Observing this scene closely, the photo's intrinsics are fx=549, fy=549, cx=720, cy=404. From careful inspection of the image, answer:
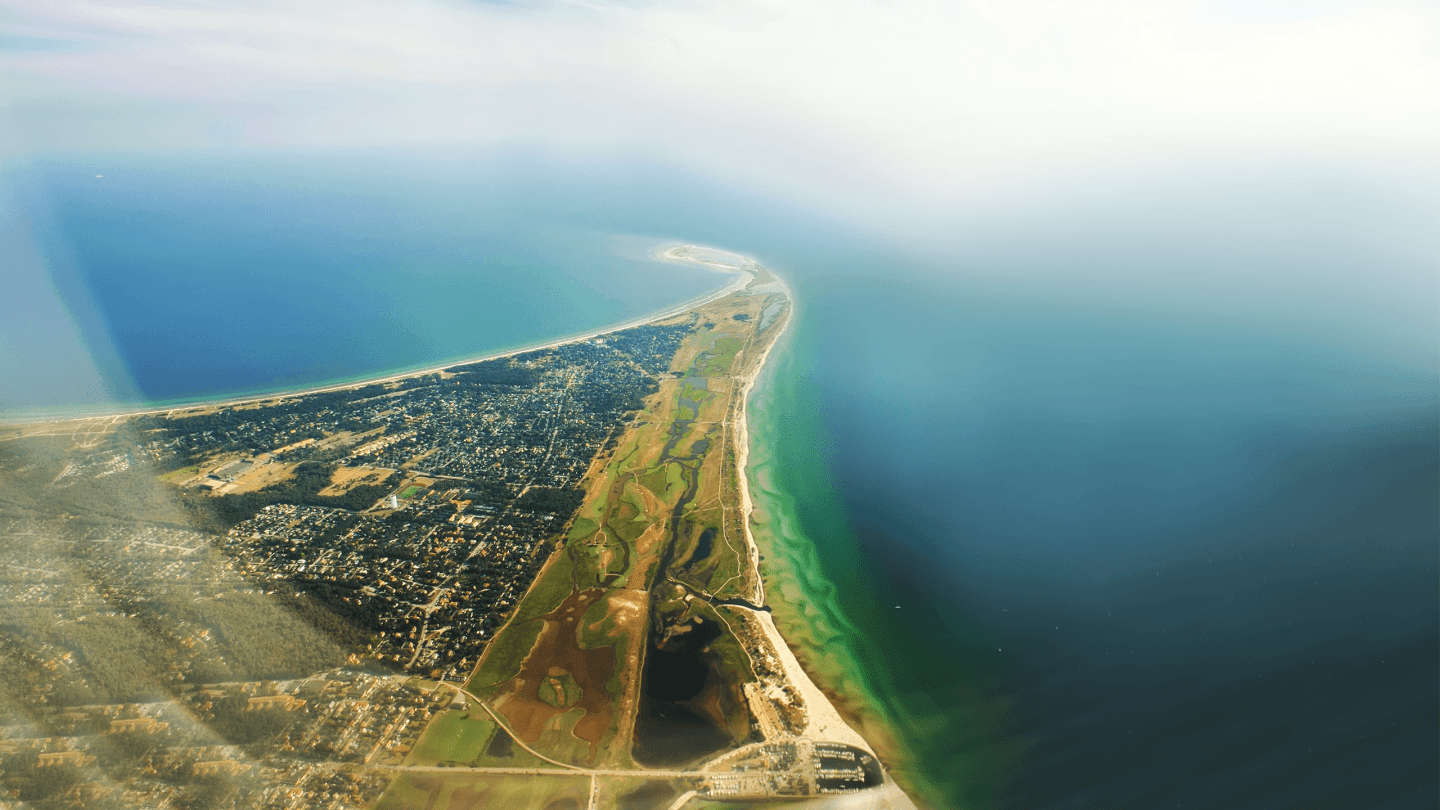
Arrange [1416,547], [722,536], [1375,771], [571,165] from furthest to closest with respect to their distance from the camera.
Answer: [571,165] → [722,536] → [1416,547] → [1375,771]

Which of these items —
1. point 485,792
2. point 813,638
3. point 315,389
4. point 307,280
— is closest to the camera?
point 485,792

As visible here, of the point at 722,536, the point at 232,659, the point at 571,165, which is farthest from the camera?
the point at 571,165

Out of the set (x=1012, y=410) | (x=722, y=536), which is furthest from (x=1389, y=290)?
(x=722, y=536)

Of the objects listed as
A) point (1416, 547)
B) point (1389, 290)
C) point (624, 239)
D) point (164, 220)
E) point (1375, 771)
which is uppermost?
point (164, 220)

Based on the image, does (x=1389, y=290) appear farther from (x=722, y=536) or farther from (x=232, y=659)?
(x=232, y=659)

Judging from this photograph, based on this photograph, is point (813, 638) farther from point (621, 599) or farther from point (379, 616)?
point (379, 616)

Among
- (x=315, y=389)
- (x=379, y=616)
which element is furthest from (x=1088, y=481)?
(x=315, y=389)

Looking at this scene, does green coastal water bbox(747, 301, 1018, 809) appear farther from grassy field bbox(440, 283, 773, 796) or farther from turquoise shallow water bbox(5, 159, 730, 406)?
turquoise shallow water bbox(5, 159, 730, 406)
